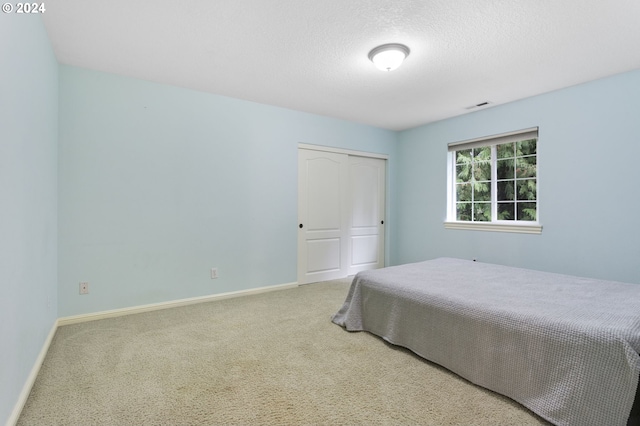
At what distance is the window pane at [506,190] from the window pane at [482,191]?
0.45ft

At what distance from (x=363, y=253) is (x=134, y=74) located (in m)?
3.81

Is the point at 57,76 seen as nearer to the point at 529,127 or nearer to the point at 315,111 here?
the point at 315,111

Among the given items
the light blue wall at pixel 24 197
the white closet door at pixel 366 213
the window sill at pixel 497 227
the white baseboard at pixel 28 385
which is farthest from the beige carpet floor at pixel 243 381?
the window sill at pixel 497 227

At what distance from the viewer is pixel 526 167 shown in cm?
370

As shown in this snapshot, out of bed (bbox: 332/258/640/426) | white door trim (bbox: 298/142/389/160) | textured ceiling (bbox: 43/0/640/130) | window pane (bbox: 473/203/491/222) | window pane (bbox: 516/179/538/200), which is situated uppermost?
textured ceiling (bbox: 43/0/640/130)

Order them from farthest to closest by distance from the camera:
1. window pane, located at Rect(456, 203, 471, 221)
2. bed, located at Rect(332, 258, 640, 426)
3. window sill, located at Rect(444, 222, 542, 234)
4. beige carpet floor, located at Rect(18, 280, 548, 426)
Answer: window pane, located at Rect(456, 203, 471, 221) → window sill, located at Rect(444, 222, 542, 234) → beige carpet floor, located at Rect(18, 280, 548, 426) → bed, located at Rect(332, 258, 640, 426)

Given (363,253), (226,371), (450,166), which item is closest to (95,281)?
(226,371)

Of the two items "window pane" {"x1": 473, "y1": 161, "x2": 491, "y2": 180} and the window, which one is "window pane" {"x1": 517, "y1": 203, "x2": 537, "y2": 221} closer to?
the window

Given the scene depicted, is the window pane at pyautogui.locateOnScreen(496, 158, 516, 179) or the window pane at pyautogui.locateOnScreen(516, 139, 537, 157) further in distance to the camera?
the window pane at pyautogui.locateOnScreen(496, 158, 516, 179)

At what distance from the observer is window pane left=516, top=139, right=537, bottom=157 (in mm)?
3628

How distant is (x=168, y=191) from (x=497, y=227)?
3977mm

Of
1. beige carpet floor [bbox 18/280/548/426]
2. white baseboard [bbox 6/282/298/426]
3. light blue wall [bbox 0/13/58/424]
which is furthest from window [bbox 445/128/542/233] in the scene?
light blue wall [bbox 0/13/58/424]

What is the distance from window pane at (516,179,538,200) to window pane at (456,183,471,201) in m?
0.65

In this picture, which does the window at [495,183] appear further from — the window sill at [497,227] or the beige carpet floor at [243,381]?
the beige carpet floor at [243,381]
